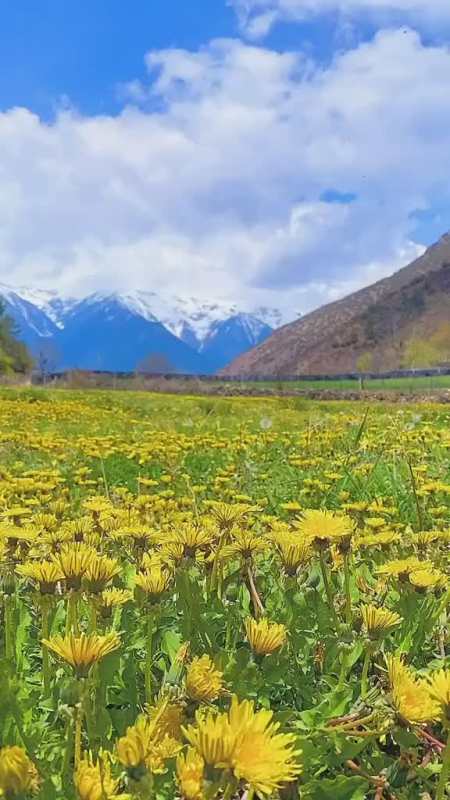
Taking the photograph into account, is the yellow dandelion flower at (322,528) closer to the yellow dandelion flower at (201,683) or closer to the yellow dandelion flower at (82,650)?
the yellow dandelion flower at (201,683)

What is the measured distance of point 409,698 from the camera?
1.04 m

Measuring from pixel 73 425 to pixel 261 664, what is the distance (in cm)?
862

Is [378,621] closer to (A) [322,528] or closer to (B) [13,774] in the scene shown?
(A) [322,528]

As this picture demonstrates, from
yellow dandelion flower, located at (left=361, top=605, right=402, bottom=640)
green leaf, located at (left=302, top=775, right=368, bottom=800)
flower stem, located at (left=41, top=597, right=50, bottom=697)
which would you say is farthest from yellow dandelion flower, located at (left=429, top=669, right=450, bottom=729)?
flower stem, located at (left=41, top=597, right=50, bottom=697)

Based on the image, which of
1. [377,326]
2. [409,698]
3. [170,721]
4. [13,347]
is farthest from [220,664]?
[377,326]

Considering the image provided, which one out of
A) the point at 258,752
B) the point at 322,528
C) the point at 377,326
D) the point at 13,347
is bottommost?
the point at 258,752

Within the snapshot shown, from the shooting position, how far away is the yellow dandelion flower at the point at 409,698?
3.33 ft

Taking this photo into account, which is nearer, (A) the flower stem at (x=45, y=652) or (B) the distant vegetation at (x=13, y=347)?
(A) the flower stem at (x=45, y=652)

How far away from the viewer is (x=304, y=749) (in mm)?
1058

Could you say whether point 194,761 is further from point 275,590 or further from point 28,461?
point 28,461

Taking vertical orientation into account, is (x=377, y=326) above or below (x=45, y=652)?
above

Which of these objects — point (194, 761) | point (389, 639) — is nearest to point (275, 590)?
point (389, 639)

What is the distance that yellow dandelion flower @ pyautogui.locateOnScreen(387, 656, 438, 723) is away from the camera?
1015mm

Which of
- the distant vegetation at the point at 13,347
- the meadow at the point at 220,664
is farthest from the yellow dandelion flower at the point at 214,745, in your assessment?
the distant vegetation at the point at 13,347
